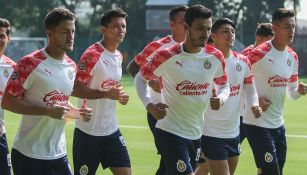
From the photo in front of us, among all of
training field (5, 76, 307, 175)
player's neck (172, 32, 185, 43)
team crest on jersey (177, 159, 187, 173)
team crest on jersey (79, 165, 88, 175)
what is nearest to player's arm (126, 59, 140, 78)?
player's neck (172, 32, 185, 43)

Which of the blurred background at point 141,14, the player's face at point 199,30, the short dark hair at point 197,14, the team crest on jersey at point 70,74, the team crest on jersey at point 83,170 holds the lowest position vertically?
the blurred background at point 141,14

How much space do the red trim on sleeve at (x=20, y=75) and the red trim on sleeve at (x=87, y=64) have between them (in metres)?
1.41

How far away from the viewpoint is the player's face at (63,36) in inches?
280

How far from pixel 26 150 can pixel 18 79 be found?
2.29 ft

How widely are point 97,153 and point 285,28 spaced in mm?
2765

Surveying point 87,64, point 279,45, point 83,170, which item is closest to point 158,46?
point 279,45

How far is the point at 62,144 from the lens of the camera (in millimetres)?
7316

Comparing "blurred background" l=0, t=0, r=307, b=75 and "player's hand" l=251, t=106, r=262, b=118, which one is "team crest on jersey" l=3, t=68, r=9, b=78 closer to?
"player's hand" l=251, t=106, r=262, b=118

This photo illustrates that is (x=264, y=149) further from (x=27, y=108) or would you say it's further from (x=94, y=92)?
(x=27, y=108)

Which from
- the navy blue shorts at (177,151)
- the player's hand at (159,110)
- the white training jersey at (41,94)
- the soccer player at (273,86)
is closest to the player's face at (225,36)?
the soccer player at (273,86)

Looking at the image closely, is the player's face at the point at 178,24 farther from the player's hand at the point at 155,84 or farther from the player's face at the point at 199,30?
the player's face at the point at 199,30

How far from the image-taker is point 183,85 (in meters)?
7.70

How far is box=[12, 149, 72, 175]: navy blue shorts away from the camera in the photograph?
7.13m

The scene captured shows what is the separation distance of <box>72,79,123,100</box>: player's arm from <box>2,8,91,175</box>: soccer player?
2.45ft
